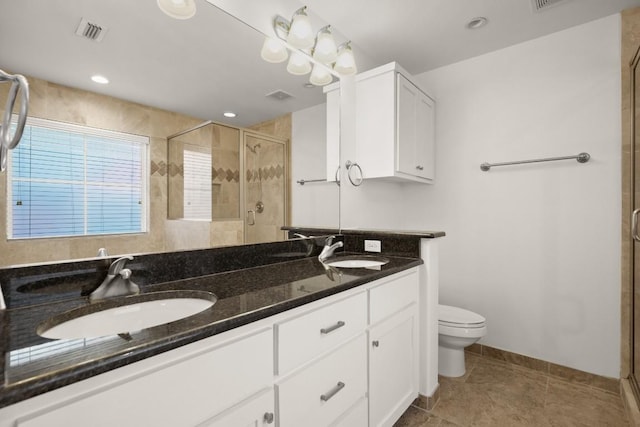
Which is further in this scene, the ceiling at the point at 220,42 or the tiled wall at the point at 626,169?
the tiled wall at the point at 626,169

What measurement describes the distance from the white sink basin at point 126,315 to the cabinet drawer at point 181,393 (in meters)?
0.20

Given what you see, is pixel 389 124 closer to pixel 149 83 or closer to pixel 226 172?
pixel 226 172

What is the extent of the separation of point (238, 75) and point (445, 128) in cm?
187

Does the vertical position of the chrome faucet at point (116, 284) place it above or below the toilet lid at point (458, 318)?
above

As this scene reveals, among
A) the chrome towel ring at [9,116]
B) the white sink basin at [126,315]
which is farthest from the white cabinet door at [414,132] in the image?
the chrome towel ring at [9,116]

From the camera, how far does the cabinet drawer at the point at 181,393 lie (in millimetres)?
556

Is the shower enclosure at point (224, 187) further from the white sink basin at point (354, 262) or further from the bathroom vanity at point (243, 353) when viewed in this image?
the white sink basin at point (354, 262)

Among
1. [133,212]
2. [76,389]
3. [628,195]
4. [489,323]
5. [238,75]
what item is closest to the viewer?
[76,389]

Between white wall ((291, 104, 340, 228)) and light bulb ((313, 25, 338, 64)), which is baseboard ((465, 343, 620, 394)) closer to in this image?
white wall ((291, 104, 340, 228))

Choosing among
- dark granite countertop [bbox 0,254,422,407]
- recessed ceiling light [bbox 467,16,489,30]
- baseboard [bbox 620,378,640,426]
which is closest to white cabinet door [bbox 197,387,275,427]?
dark granite countertop [bbox 0,254,422,407]

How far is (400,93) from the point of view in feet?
7.31

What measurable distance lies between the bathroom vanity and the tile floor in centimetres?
24

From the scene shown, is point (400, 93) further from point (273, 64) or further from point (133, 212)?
point (133, 212)

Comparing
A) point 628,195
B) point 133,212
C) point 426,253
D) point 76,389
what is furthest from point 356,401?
point 628,195
